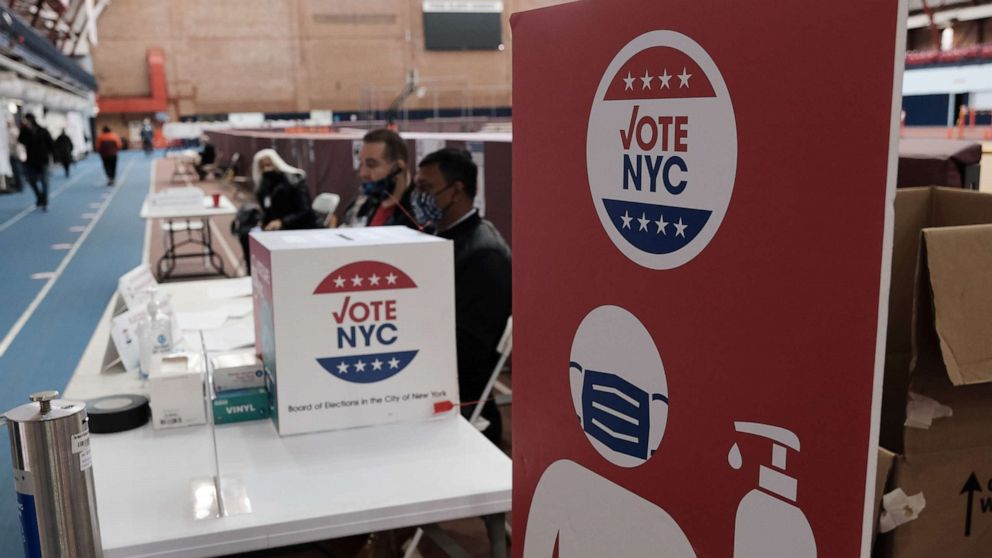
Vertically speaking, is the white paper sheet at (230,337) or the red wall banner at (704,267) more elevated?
the red wall banner at (704,267)

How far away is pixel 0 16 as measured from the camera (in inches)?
563

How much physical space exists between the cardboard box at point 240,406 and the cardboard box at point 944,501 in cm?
159

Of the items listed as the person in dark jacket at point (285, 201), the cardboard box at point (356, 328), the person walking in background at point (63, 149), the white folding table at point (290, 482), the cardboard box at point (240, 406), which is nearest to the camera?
the white folding table at point (290, 482)

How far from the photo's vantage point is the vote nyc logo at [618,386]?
3.28ft

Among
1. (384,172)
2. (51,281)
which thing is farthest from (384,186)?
(51,281)

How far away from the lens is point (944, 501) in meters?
1.35

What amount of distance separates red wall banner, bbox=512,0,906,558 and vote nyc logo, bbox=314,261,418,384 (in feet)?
3.41

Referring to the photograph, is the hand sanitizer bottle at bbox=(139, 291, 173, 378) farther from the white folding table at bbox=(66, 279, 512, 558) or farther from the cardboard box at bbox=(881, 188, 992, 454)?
the cardboard box at bbox=(881, 188, 992, 454)

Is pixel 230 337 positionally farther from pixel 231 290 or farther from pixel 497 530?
pixel 497 530

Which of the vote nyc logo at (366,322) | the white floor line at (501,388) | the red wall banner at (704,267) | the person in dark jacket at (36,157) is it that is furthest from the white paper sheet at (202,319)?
the person in dark jacket at (36,157)

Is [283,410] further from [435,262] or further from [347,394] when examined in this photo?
[435,262]

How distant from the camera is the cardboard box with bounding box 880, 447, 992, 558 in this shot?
4.36ft

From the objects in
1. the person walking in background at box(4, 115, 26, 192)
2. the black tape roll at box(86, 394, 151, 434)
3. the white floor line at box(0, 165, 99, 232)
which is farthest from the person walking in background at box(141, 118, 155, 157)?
the black tape roll at box(86, 394, 151, 434)

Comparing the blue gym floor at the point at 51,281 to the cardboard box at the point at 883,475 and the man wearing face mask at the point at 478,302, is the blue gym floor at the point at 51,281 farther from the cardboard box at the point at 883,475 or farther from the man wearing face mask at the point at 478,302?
the cardboard box at the point at 883,475
